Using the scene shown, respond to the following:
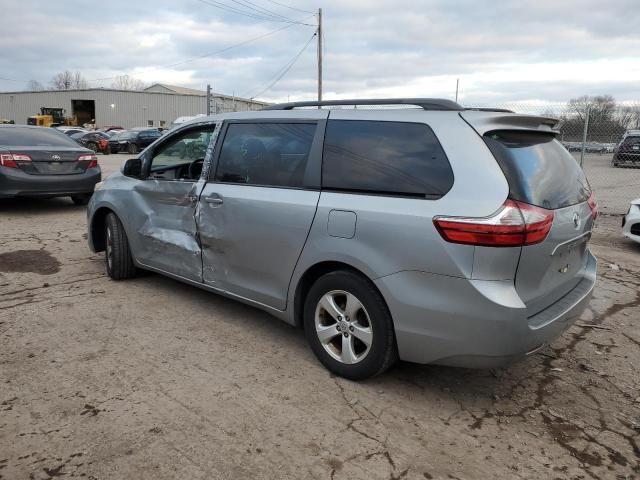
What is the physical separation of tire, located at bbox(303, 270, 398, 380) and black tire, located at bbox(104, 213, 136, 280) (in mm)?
2418

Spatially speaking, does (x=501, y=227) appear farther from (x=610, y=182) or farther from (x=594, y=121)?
(x=610, y=182)

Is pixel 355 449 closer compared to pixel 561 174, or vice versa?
pixel 355 449

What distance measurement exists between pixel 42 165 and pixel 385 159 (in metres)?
7.47

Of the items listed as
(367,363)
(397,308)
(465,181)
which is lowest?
(367,363)

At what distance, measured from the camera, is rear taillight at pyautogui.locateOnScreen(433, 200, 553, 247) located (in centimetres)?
260

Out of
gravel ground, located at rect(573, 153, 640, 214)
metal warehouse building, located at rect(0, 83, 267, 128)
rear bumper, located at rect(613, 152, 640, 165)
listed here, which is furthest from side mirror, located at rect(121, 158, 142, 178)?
metal warehouse building, located at rect(0, 83, 267, 128)

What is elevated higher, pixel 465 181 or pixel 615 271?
pixel 465 181

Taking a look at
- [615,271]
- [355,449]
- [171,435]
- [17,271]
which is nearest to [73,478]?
[171,435]

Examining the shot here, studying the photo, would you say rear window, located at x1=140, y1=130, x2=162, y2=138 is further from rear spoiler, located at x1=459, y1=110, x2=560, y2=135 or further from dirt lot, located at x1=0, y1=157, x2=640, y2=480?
rear spoiler, located at x1=459, y1=110, x2=560, y2=135

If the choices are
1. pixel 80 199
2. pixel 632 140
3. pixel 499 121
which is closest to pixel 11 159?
pixel 80 199

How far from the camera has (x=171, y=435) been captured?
8.72 ft

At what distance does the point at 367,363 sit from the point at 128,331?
6.45 ft

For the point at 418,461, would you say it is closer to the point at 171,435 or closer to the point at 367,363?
the point at 367,363

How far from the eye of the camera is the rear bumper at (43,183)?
8227 millimetres
